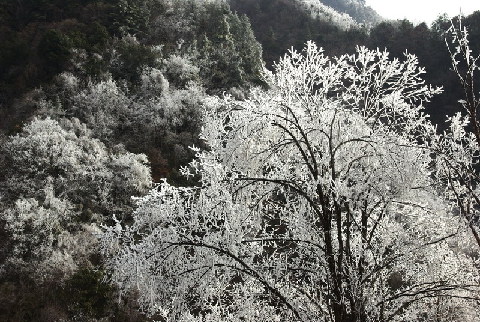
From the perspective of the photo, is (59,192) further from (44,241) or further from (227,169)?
(227,169)

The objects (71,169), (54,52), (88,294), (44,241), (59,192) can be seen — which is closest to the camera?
(88,294)

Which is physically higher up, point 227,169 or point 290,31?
point 290,31

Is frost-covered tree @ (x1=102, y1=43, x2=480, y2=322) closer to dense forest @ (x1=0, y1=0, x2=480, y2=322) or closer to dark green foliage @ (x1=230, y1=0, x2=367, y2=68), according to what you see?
dense forest @ (x1=0, y1=0, x2=480, y2=322)

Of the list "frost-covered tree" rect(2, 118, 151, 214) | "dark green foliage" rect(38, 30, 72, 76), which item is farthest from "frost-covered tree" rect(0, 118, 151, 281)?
"dark green foliage" rect(38, 30, 72, 76)

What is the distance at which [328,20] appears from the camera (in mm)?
51406

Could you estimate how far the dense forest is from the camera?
4.53 meters

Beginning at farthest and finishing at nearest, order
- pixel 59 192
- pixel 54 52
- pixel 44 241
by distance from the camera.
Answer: pixel 54 52 < pixel 59 192 < pixel 44 241

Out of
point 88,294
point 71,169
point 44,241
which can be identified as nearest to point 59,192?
point 71,169

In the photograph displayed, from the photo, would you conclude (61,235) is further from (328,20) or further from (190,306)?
(328,20)

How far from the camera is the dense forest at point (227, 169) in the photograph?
453cm

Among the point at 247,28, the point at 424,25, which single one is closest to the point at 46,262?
the point at 247,28

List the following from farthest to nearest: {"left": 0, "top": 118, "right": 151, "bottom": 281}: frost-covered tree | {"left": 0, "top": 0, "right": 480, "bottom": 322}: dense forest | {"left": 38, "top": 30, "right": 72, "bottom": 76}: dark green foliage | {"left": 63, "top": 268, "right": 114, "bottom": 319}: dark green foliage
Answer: {"left": 38, "top": 30, "right": 72, "bottom": 76}: dark green foliage, {"left": 0, "top": 118, "right": 151, "bottom": 281}: frost-covered tree, {"left": 63, "top": 268, "right": 114, "bottom": 319}: dark green foliage, {"left": 0, "top": 0, "right": 480, "bottom": 322}: dense forest

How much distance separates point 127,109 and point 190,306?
76.4 feet

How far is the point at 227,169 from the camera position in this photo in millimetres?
4895
